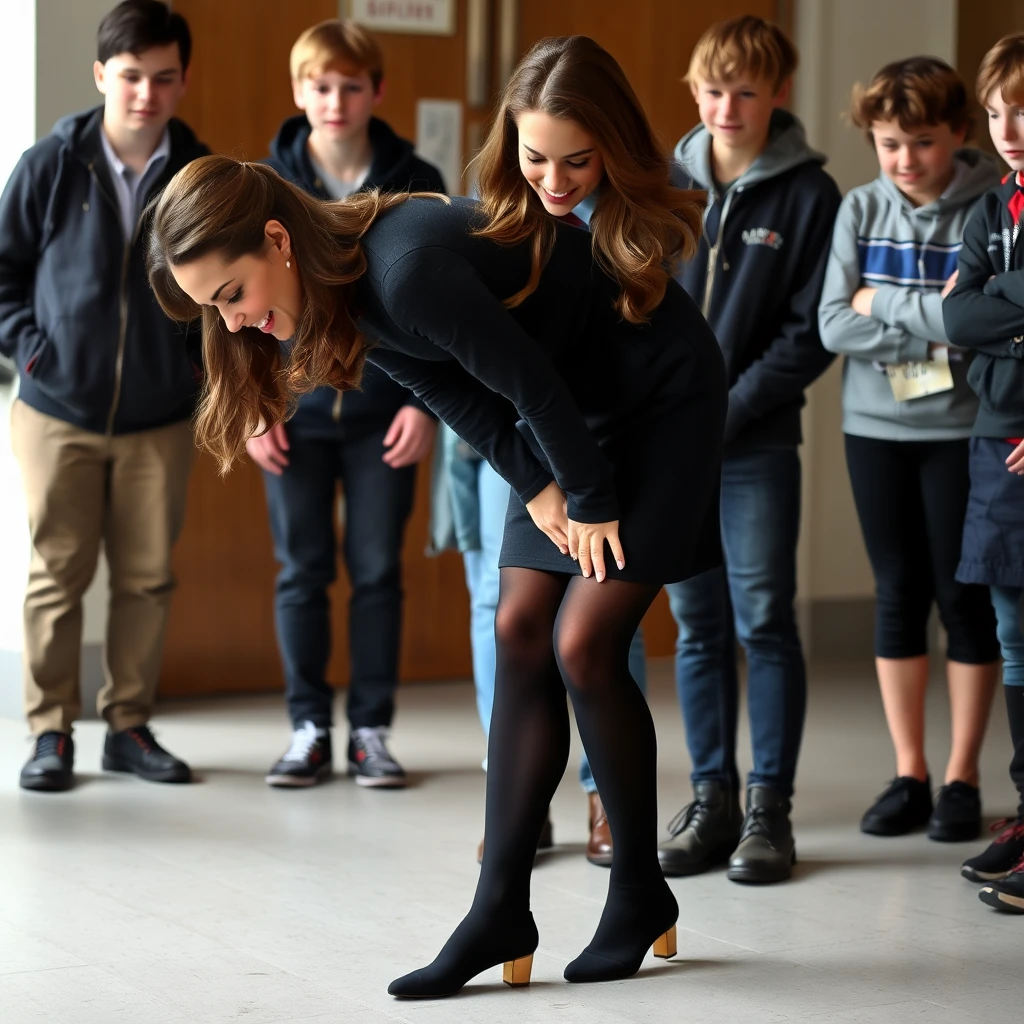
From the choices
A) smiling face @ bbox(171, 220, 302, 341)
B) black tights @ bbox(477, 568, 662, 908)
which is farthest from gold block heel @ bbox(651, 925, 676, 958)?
smiling face @ bbox(171, 220, 302, 341)

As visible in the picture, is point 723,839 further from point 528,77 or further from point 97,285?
point 97,285

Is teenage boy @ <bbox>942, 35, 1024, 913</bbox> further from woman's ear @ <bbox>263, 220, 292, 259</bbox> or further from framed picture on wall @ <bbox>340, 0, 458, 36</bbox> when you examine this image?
framed picture on wall @ <bbox>340, 0, 458, 36</bbox>

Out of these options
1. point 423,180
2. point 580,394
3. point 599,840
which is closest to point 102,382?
point 423,180

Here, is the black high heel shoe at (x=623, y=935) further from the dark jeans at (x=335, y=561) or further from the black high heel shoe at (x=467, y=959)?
the dark jeans at (x=335, y=561)

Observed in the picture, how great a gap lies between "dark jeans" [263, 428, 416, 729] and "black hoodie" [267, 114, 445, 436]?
0.04m

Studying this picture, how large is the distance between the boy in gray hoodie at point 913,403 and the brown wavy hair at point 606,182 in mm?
835

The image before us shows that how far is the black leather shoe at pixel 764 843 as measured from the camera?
2760 mm

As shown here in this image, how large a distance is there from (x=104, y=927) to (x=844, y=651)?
3.47 m

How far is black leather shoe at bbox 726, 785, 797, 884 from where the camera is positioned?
276 cm

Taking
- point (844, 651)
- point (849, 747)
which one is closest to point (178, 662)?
point (849, 747)

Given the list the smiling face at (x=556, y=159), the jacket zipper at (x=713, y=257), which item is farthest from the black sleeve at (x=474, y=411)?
the jacket zipper at (x=713, y=257)

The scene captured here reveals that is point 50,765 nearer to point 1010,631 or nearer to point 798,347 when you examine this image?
point 798,347

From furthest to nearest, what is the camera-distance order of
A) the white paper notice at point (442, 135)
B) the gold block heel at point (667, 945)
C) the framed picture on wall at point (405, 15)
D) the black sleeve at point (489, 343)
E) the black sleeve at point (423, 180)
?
the white paper notice at point (442, 135) → the framed picture on wall at point (405, 15) → the black sleeve at point (423, 180) → the gold block heel at point (667, 945) → the black sleeve at point (489, 343)

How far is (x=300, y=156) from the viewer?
353cm
